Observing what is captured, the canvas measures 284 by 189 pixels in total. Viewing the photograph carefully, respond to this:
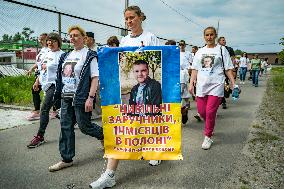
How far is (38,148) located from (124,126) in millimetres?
2326

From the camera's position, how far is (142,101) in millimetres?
3404

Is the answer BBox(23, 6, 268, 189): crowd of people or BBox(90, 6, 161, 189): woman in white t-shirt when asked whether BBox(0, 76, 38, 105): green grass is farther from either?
BBox(90, 6, 161, 189): woman in white t-shirt

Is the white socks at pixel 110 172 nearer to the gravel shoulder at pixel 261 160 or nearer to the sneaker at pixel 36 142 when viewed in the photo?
the gravel shoulder at pixel 261 160

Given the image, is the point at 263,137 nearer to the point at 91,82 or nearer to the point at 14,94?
the point at 91,82

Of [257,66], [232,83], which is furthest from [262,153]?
[257,66]

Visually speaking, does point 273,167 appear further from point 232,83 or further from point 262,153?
point 232,83

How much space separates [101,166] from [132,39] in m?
1.71

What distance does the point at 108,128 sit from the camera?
3461 mm

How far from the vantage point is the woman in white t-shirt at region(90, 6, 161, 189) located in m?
3.51

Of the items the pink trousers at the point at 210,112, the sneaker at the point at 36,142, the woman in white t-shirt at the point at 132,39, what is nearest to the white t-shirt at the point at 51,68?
the sneaker at the point at 36,142

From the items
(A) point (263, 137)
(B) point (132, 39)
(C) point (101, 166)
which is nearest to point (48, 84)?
(C) point (101, 166)

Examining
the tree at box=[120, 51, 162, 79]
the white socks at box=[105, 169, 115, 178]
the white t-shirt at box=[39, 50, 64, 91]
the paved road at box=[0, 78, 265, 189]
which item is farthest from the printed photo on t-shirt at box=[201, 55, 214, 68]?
the white socks at box=[105, 169, 115, 178]

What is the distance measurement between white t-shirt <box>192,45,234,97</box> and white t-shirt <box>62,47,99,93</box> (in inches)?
83.0

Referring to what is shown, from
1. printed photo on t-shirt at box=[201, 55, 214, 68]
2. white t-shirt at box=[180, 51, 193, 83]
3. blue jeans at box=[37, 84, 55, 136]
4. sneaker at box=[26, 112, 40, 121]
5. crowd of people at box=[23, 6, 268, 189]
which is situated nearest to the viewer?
crowd of people at box=[23, 6, 268, 189]
